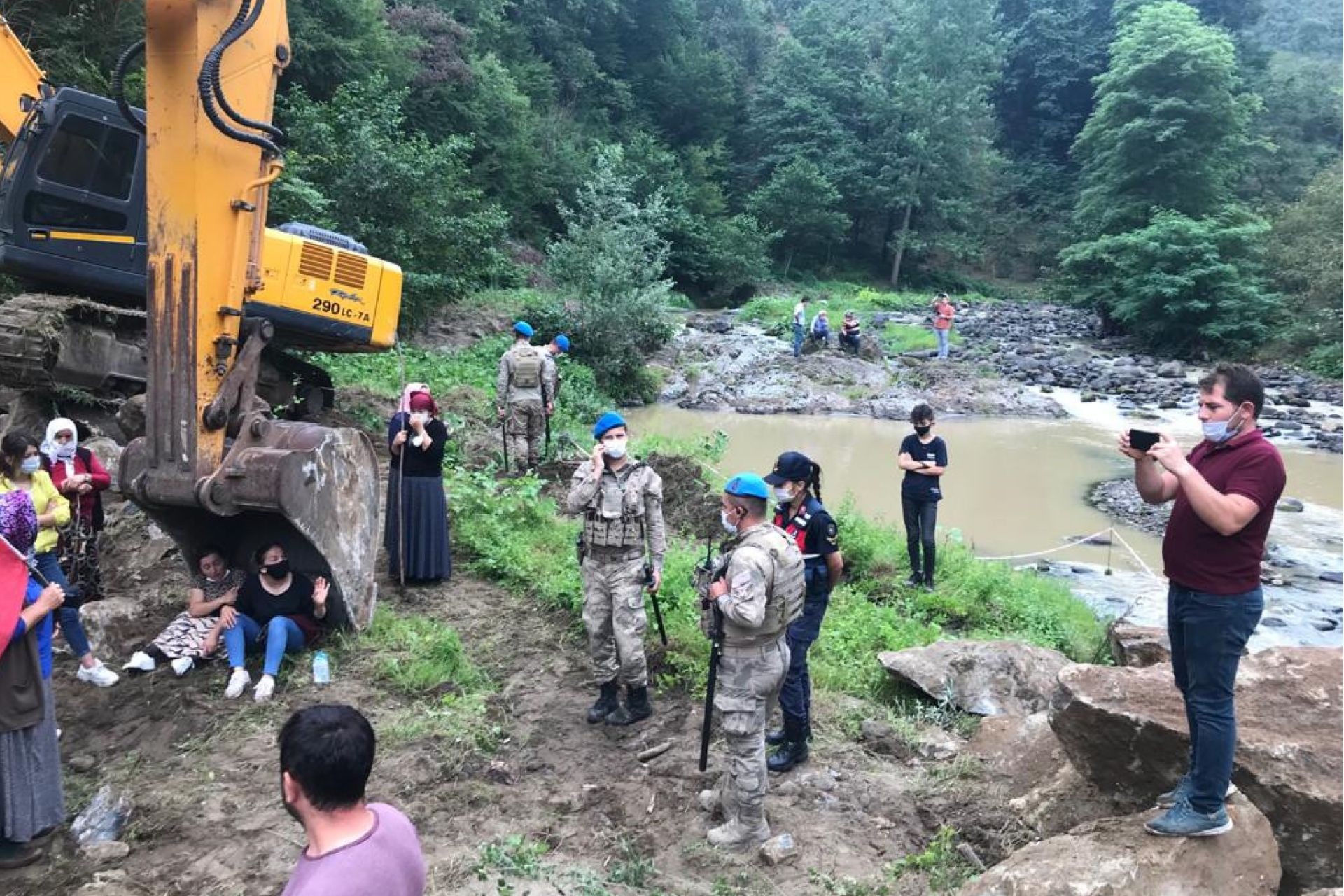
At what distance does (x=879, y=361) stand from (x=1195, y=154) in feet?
66.1

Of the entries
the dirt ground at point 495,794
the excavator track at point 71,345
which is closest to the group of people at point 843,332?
the excavator track at point 71,345

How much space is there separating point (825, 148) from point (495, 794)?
44.9 metres

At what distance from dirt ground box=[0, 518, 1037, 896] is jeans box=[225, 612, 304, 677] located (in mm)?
161

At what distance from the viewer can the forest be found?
1697 centimetres

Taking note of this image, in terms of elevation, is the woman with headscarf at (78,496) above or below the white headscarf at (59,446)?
below

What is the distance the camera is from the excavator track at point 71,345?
8297 mm

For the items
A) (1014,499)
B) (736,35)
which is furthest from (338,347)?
(736,35)

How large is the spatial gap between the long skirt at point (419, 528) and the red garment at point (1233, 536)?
5.12 m

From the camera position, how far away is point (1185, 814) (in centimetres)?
334

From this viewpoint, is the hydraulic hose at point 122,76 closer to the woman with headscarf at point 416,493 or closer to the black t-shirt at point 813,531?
the woman with headscarf at point 416,493

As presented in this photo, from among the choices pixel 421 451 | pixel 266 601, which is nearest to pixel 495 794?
pixel 266 601

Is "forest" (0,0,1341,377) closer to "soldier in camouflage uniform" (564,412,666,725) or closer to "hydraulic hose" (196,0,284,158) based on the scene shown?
"hydraulic hose" (196,0,284,158)

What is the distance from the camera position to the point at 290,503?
15.9ft

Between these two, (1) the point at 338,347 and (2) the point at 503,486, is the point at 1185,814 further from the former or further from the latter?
(1) the point at 338,347
